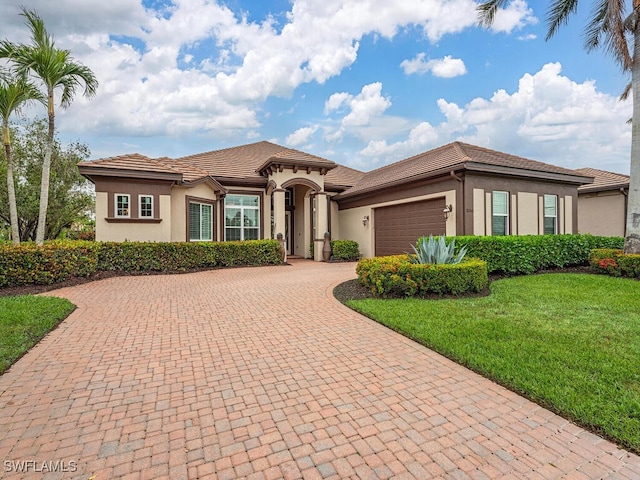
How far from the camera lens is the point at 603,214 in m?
16.5

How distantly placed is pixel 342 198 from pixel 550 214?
9217mm

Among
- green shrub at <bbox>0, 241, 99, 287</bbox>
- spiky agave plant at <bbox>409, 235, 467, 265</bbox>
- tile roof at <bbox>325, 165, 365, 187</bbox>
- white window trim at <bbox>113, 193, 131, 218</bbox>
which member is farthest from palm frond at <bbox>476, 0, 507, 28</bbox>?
green shrub at <bbox>0, 241, 99, 287</bbox>

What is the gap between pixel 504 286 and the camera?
25.9ft

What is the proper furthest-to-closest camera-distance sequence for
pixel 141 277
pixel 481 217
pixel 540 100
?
pixel 540 100
pixel 481 217
pixel 141 277

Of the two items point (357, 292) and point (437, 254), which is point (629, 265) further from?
point (357, 292)

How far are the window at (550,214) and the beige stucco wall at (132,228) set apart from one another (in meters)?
15.0

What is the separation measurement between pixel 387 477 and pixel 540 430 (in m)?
1.42

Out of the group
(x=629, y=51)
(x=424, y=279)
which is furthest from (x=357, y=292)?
(x=629, y=51)

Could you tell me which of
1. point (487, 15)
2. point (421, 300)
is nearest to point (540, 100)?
point (487, 15)

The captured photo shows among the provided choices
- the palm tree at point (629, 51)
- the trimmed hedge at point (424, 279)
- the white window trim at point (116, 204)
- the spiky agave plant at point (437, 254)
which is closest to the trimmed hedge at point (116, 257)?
the white window trim at point (116, 204)

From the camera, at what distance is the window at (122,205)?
12.1m

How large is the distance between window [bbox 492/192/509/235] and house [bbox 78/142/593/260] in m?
0.04

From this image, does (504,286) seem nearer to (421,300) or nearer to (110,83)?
(421,300)

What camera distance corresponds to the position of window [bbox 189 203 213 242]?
13.8 meters
